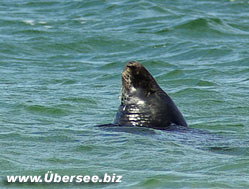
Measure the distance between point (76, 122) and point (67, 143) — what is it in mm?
1945

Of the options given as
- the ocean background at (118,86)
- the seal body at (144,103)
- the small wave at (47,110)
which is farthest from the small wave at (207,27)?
the seal body at (144,103)

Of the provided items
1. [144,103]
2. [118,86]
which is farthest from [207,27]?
[144,103]

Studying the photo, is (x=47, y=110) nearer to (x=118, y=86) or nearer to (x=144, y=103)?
(x=144, y=103)

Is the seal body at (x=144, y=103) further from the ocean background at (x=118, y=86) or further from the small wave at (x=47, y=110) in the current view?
the small wave at (x=47, y=110)

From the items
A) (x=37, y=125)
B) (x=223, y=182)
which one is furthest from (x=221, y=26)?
(x=223, y=182)

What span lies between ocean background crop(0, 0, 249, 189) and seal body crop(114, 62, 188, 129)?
0.31m

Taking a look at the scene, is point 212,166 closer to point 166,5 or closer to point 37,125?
point 37,125

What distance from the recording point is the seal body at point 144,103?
32.0ft

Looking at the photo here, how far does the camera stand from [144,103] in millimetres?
9828

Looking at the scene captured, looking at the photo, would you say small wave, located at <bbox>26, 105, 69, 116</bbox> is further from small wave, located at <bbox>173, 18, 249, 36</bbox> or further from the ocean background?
small wave, located at <bbox>173, 18, 249, 36</bbox>

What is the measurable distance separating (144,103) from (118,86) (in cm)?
464

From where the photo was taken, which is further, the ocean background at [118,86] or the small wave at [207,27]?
the small wave at [207,27]

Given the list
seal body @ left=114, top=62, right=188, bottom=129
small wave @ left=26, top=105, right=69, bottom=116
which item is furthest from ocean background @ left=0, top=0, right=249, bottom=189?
seal body @ left=114, top=62, right=188, bottom=129

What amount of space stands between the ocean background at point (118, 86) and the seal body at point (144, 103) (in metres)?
0.31
